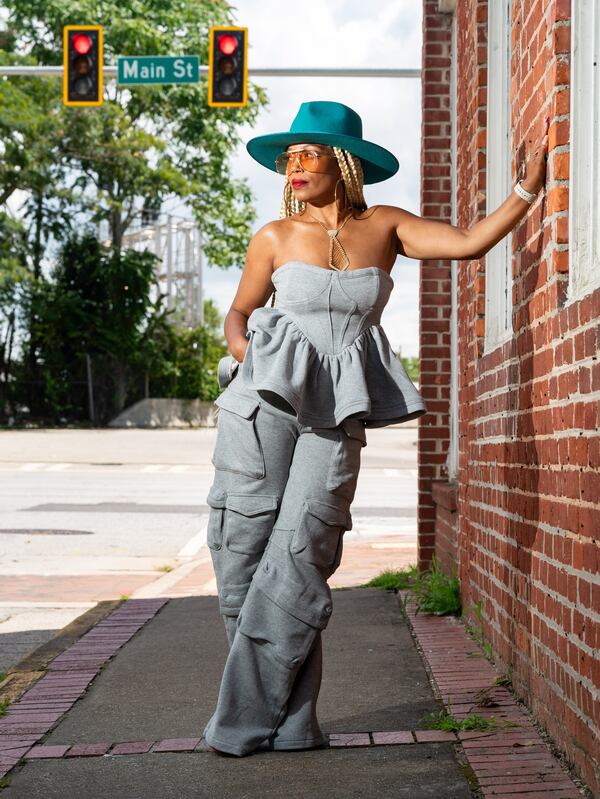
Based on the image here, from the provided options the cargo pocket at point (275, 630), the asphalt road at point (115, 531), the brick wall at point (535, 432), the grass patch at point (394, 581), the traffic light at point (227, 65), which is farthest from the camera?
the traffic light at point (227, 65)

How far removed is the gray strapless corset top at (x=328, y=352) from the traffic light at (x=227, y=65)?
494 inches

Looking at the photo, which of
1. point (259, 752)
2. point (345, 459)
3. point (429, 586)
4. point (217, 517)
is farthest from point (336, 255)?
point (429, 586)

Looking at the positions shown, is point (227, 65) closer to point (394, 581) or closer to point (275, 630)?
point (394, 581)

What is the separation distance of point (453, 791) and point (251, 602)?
35.7 inches

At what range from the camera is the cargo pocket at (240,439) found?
4.07 m

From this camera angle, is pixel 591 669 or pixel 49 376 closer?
pixel 591 669

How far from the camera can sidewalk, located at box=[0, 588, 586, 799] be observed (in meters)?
3.73

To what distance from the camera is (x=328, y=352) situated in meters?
4.04

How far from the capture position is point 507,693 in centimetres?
489

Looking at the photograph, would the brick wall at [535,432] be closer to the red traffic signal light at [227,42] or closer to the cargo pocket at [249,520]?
the cargo pocket at [249,520]

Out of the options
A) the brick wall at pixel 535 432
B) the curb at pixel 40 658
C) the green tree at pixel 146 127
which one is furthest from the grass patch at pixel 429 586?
the green tree at pixel 146 127

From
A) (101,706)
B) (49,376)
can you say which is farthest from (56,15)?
(101,706)

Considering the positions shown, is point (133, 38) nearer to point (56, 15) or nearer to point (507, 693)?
point (56, 15)

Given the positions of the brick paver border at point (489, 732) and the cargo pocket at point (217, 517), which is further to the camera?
the cargo pocket at point (217, 517)
